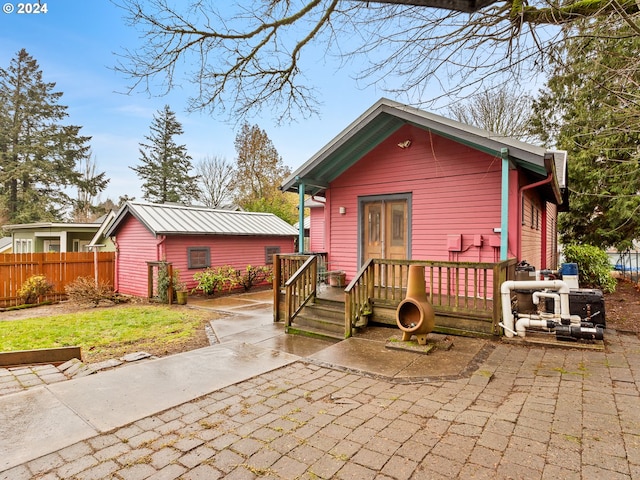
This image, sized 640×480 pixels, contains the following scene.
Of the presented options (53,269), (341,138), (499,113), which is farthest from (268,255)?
(499,113)

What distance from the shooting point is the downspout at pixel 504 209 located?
5934 millimetres

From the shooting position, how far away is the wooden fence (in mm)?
11461

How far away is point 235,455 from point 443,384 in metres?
2.30

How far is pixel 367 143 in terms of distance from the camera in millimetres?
8039

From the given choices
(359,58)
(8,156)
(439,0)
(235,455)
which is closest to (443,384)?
(235,455)

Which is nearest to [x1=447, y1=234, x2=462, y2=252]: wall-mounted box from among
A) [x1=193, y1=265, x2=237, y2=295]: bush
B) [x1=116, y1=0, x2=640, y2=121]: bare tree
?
[x1=116, y1=0, x2=640, y2=121]: bare tree

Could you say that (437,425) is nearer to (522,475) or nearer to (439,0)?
(522,475)

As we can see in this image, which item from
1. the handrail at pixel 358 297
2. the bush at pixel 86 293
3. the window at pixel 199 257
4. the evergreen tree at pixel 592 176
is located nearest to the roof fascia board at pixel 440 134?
the handrail at pixel 358 297

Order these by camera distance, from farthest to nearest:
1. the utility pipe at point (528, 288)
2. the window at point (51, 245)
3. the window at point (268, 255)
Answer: the window at point (51, 245) → the window at point (268, 255) → the utility pipe at point (528, 288)

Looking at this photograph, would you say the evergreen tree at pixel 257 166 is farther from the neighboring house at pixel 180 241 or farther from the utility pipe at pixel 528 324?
the utility pipe at pixel 528 324

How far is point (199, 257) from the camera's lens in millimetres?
12992

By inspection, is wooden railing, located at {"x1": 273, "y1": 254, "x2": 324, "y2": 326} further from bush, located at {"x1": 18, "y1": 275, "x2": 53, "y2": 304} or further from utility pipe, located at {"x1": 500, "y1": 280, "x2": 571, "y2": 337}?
bush, located at {"x1": 18, "y1": 275, "x2": 53, "y2": 304}

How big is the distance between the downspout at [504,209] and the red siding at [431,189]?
524mm

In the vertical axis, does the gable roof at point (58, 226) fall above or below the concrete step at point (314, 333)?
above
